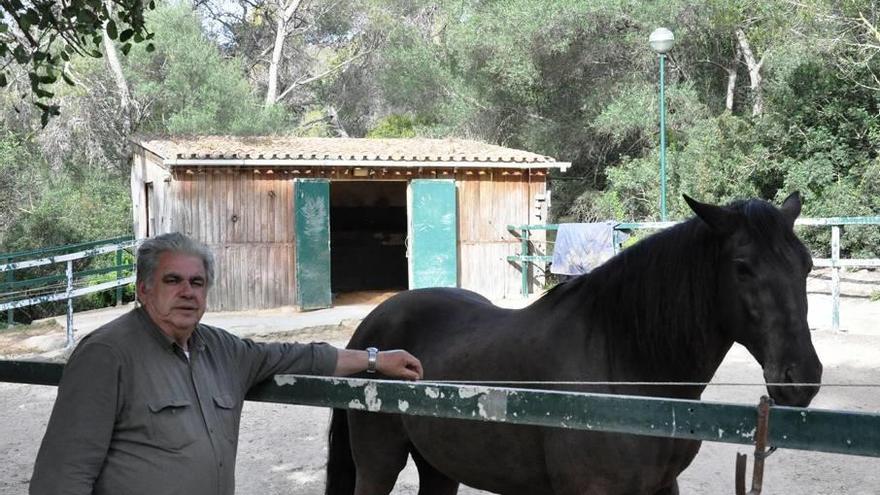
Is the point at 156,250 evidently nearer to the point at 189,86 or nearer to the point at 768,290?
the point at 768,290

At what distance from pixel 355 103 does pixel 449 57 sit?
444 inches

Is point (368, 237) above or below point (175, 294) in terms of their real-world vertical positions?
below

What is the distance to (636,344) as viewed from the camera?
303 cm

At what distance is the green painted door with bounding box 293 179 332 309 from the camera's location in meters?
16.2

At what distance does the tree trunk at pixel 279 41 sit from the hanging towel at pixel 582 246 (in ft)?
69.1

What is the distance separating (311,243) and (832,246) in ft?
31.2

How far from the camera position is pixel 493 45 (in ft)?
77.0

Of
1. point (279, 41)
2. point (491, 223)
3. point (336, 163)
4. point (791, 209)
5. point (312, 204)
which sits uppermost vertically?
point (279, 41)

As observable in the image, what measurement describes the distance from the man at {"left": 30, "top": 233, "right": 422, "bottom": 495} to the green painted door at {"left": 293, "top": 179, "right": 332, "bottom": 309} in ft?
45.8

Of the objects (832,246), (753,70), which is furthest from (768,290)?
(753,70)

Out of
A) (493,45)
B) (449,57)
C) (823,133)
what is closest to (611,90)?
(493,45)

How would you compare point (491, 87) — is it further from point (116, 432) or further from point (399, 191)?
point (116, 432)

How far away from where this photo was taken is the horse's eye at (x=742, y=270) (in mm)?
2768

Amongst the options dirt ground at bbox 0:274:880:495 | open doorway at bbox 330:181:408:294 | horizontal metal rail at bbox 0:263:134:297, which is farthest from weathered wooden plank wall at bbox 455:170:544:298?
dirt ground at bbox 0:274:880:495
